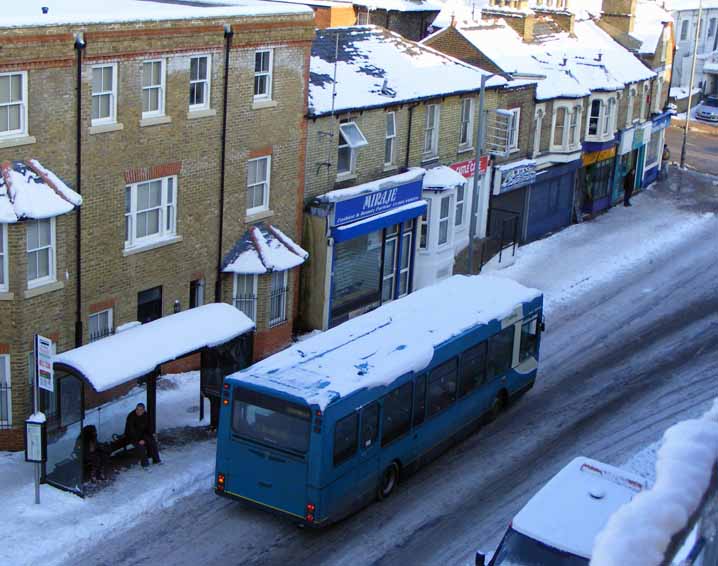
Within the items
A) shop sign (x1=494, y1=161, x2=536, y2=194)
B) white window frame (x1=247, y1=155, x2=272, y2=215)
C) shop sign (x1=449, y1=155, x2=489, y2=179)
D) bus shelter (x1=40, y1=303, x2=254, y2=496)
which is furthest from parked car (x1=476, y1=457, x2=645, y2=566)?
shop sign (x1=494, y1=161, x2=536, y2=194)

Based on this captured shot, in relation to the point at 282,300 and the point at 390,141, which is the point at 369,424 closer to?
the point at 282,300

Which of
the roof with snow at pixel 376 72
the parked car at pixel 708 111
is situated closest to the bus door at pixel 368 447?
the roof with snow at pixel 376 72

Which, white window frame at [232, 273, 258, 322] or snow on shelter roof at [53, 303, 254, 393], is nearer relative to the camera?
snow on shelter roof at [53, 303, 254, 393]

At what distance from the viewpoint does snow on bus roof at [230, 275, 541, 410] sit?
18453mm

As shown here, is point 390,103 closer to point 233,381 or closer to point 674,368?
point 674,368

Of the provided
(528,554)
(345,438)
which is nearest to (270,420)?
(345,438)

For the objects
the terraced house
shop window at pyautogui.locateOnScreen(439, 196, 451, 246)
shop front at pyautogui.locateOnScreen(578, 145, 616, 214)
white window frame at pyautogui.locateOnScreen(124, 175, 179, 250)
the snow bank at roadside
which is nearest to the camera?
the snow bank at roadside

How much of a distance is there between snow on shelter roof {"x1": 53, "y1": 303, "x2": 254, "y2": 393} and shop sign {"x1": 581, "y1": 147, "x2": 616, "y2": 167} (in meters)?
26.2

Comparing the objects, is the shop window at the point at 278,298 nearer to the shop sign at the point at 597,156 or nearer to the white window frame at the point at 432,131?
the white window frame at the point at 432,131

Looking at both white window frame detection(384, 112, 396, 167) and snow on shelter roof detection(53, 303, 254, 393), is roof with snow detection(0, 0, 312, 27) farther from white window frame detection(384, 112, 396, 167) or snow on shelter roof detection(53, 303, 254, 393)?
snow on shelter roof detection(53, 303, 254, 393)

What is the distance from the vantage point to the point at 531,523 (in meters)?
14.4

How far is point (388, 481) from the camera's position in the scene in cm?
2014

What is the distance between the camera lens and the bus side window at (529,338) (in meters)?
24.7

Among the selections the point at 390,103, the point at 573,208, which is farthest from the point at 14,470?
the point at 573,208
